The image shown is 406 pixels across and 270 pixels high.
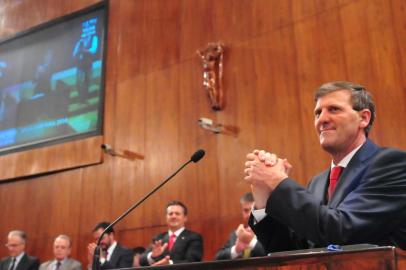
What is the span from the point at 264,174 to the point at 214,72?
438cm

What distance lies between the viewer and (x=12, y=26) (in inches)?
330

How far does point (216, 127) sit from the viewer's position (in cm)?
560

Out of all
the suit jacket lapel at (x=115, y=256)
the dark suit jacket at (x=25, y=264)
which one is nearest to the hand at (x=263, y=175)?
the suit jacket lapel at (x=115, y=256)

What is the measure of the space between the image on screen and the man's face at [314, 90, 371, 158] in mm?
5325

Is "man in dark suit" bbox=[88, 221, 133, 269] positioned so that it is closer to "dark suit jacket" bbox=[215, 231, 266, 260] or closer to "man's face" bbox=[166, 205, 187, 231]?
"man's face" bbox=[166, 205, 187, 231]

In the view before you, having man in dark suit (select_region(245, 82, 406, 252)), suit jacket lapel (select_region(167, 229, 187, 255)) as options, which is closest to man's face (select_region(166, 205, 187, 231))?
suit jacket lapel (select_region(167, 229, 187, 255))

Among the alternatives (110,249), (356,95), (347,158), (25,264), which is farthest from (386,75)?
(25,264)

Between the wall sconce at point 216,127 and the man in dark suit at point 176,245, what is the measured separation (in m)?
1.09

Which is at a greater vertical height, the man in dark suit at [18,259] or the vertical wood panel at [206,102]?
the vertical wood panel at [206,102]

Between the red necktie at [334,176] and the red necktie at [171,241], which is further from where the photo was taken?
the red necktie at [171,241]

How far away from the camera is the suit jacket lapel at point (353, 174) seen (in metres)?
1.59

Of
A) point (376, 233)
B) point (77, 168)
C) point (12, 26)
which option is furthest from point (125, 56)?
point (376, 233)

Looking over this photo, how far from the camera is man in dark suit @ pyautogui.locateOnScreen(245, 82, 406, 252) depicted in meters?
1.41

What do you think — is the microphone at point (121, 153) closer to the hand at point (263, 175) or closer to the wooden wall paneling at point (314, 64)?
the wooden wall paneling at point (314, 64)
